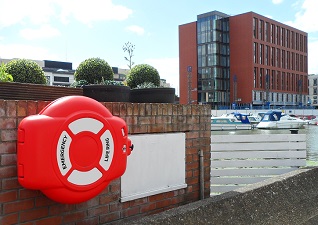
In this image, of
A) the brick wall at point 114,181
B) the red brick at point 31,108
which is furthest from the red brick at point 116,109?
the red brick at point 31,108

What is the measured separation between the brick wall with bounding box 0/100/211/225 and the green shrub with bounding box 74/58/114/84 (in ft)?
4.83

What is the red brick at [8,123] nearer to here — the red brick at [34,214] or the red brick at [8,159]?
the red brick at [8,159]

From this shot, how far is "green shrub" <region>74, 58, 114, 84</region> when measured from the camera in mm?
4758

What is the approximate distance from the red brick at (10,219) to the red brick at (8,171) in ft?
0.91

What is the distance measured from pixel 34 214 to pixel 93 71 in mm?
2575

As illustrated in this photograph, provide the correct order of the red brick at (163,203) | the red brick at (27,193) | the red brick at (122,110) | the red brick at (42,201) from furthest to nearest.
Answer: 1. the red brick at (163,203)
2. the red brick at (122,110)
3. the red brick at (42,201)
4. the red brick at (27,193)

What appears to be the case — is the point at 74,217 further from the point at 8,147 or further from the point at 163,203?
the point at 163,203

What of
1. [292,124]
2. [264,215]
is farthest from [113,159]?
[292,124]

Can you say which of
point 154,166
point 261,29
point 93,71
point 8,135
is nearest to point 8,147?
point 8,135

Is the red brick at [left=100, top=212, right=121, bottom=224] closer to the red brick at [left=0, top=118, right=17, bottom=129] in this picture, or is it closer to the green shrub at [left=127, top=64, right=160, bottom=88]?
the red brick at [left=0, top=118, right=17, bottom=129]

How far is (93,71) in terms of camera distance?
4762 millimetres

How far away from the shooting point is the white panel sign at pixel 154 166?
3.29 m

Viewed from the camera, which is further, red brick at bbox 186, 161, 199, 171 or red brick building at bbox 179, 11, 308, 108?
red brick building at bbox 179, 11, 308, 108

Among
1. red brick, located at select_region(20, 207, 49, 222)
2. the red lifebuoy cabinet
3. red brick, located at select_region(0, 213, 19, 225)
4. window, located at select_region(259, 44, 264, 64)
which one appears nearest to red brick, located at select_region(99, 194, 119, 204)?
red brick, located at select_region(20, 207, 49, 222)
